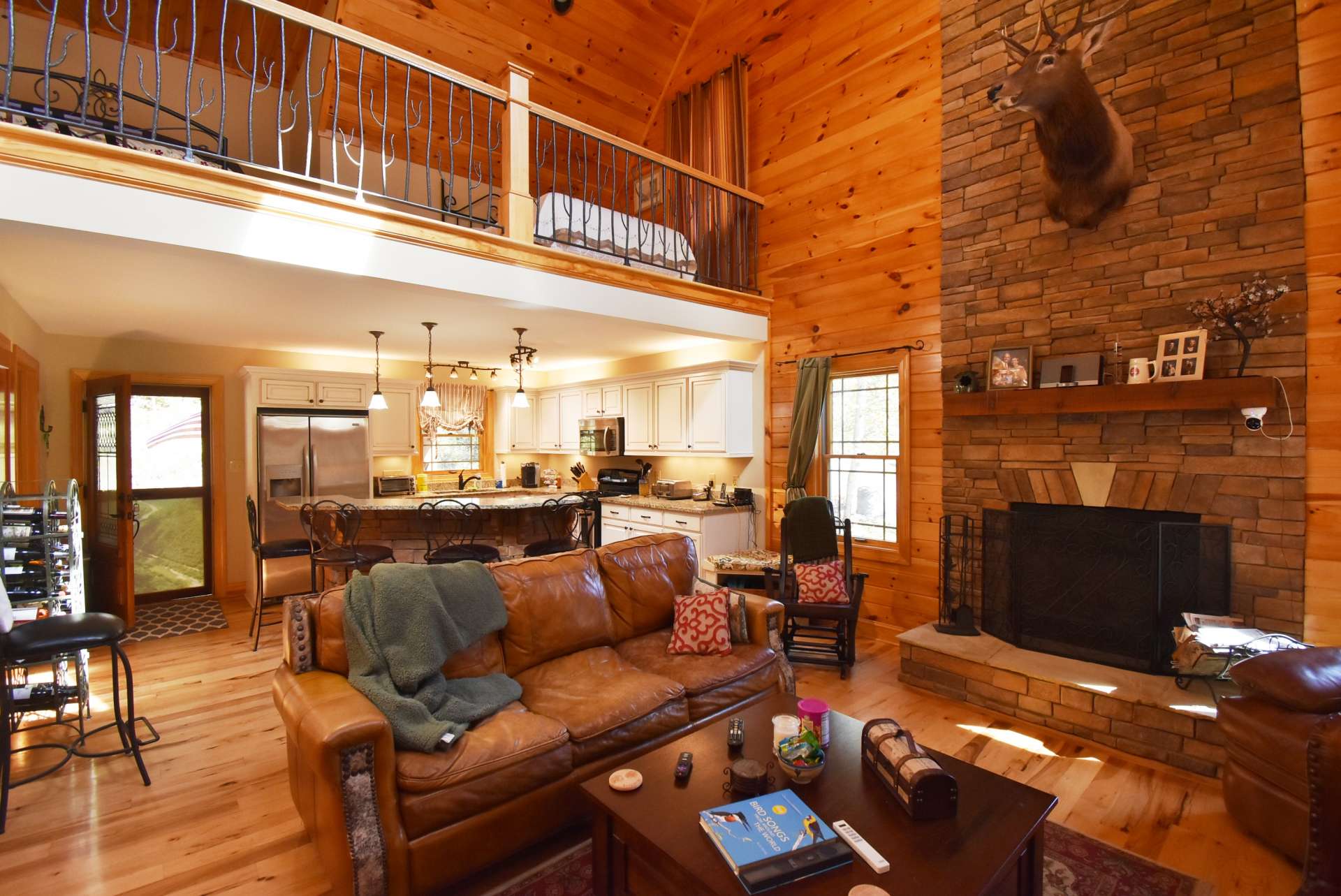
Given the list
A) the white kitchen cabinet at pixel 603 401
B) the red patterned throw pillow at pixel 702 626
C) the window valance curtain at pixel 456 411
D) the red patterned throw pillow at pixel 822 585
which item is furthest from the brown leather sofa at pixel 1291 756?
the window valance curtain at pixel 456 411

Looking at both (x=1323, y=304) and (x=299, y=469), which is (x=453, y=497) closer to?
(x=299, y=469)

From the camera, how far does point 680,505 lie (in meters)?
5.65

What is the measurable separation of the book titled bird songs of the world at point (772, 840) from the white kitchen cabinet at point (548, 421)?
19.9 feet

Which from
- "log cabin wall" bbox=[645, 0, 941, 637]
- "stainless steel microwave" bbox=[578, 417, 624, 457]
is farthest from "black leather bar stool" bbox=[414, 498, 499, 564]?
"log cabin wall" bbox=[645, 0, 941, 637]

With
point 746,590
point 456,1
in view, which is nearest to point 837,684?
point 746,590

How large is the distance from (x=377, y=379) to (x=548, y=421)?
2045 mm

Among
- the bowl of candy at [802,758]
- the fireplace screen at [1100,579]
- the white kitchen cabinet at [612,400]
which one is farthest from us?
the white kitchen cabinet at [612,400]

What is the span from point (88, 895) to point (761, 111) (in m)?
6.48

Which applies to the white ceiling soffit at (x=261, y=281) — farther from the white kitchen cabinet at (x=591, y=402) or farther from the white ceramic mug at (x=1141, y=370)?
the white ceramic mug at (x=1141, y=370)

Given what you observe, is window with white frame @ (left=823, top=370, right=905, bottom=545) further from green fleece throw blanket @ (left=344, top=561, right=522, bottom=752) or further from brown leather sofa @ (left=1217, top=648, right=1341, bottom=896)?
green fleece throw blanket @ (left=344, top=561, right=522, bottom=752)

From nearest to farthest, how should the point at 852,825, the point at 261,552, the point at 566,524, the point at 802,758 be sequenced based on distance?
the point at 852,825 → the point at 802,758 → the point at 261,552 → the point at 566,524

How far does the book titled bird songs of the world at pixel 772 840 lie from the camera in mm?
1548

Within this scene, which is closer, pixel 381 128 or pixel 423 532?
pixel 381 128

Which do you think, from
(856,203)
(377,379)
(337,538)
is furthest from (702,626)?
(377,379)
